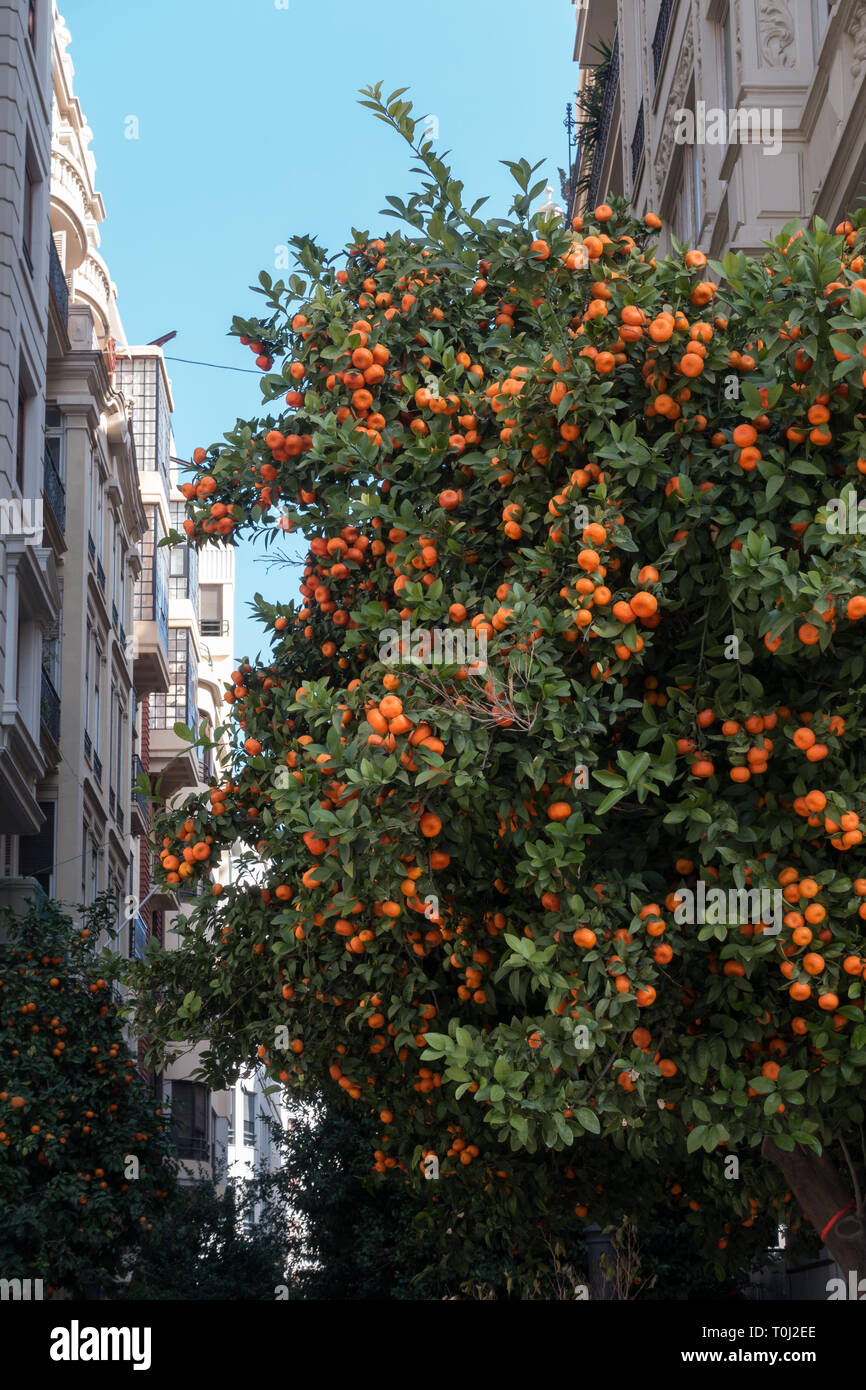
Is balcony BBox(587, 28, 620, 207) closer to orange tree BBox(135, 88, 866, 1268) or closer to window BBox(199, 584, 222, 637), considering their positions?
orange tree BBox(135, 88, 866, 1268)

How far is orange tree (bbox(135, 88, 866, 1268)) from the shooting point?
6.68 metres

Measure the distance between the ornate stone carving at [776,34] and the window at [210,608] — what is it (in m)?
65.7

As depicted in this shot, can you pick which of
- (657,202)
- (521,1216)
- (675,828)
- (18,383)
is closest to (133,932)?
(18,383)

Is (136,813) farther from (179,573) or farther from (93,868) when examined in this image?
(179,573)

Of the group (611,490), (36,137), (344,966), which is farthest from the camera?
(36,137)

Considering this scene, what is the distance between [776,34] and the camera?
14.1 meters

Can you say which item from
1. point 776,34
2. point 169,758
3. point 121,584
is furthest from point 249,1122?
point 776,34

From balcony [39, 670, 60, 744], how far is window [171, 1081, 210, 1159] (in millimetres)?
19207

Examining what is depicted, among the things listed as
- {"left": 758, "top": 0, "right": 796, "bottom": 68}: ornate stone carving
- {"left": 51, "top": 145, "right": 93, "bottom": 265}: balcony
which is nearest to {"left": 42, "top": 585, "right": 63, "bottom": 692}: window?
{"left": 51, "top": 145, "right": 93, "bottom": 265}: balcony

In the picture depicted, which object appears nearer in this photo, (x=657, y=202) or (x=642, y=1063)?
(x=642, y=1063)

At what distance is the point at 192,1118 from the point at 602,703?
43597mm

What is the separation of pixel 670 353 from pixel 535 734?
182cm
